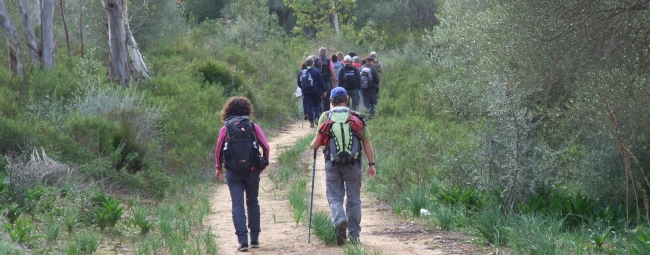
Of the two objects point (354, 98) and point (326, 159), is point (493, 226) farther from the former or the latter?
point (354, 98)

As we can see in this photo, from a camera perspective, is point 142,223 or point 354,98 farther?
point 354,98

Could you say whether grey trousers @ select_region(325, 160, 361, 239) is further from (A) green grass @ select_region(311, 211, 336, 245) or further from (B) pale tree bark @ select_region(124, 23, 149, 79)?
(B) pale tree bark @ select_region(124, 23, 149, 79)

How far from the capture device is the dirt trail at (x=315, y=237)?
327 inches

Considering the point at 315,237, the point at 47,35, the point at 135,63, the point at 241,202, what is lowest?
the point at 315,237

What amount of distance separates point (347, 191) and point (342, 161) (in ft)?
1.47

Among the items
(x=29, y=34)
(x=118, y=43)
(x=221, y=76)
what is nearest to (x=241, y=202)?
(x=29, y=34)

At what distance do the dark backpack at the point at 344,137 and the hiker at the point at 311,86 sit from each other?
10.7m

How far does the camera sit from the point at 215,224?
1005 cm

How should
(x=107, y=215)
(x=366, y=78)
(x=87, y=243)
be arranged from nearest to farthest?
(x=87, y=243) < (x=107, y=215) < (x=366, y=78)

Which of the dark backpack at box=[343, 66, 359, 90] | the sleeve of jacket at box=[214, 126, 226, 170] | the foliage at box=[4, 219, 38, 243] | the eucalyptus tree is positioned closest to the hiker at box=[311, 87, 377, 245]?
the sleeve of jacket at box=[214, 126, 226, 170]

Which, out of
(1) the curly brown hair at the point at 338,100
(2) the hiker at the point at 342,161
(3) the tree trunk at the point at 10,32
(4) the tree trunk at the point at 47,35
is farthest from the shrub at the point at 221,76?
(2) the hiker at the point at 342,161

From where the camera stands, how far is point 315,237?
29.2 feet

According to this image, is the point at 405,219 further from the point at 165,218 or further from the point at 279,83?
the point at 279,83

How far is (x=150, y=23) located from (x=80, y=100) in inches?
552
